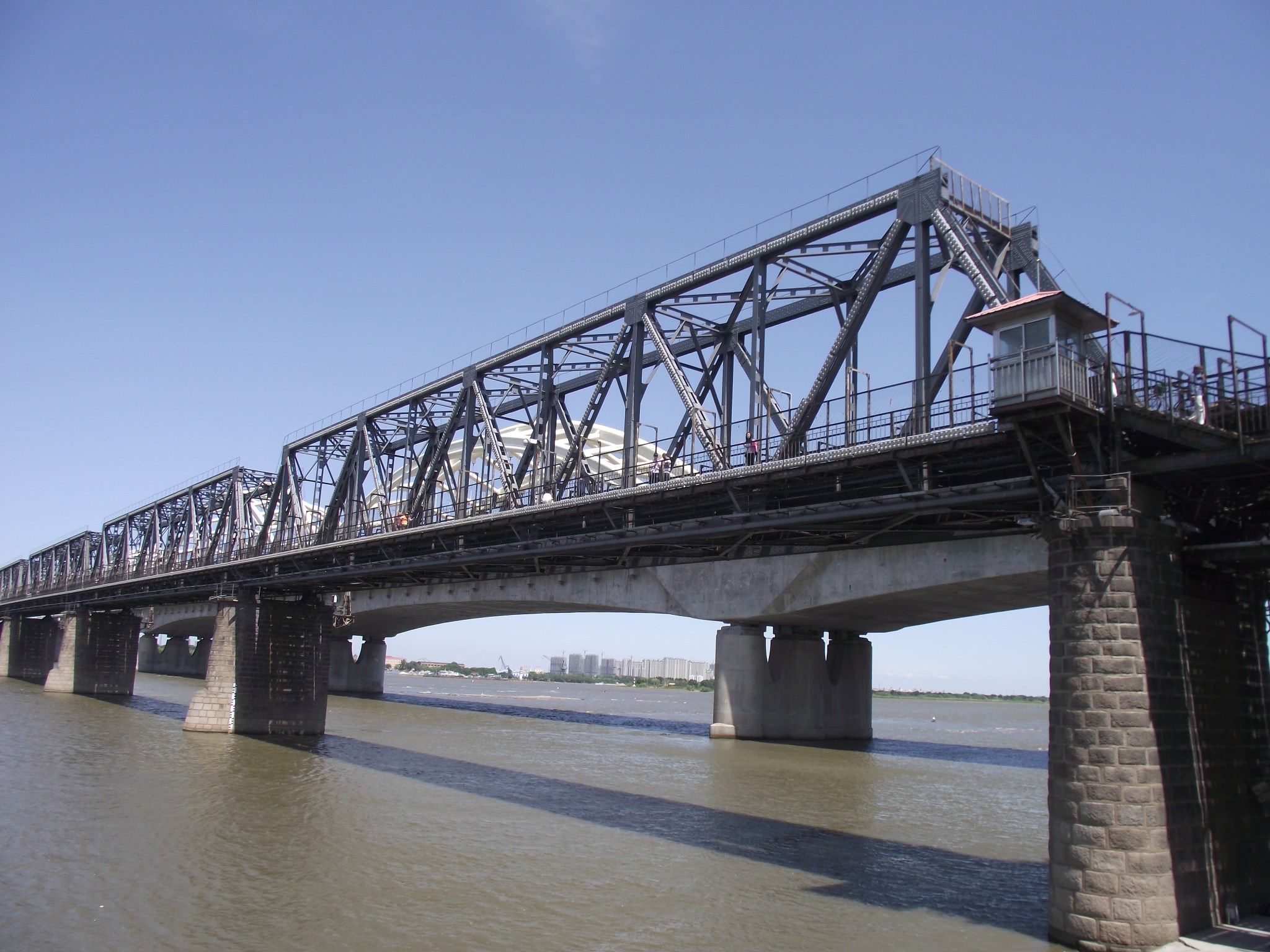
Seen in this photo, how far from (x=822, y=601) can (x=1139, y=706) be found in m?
31.4

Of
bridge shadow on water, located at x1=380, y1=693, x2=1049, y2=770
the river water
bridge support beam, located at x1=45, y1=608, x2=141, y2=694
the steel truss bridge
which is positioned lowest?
bridge shadow on water, located at x1=380, y1=693, x2=1049, y2=770

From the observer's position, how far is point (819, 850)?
2462 centimetres

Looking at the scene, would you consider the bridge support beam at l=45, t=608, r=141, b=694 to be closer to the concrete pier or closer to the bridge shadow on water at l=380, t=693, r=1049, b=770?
the bridge shadow on water at l=380, t=693, r=1049, b=770

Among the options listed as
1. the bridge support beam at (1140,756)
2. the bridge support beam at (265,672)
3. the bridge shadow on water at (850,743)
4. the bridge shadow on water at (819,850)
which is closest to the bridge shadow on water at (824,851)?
the bridge shadow on water at (819,850)

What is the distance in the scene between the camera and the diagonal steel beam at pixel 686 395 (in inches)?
1064

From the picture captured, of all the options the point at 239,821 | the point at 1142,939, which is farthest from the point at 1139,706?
the point at 239,821

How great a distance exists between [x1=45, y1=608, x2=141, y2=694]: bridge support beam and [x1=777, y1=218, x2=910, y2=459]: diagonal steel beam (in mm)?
79526

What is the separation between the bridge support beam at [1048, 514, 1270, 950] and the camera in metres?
15.8

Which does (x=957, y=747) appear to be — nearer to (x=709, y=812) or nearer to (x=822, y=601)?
(x=822, y=601)

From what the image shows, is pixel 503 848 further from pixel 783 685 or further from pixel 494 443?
pixel 783 685

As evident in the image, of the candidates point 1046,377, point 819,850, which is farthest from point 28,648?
point 1046,377

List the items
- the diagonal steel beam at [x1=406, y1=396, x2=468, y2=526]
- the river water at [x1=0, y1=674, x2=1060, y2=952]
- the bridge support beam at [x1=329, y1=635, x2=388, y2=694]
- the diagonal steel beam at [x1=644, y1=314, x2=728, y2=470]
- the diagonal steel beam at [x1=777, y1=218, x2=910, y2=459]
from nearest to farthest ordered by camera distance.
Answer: the river water at [x1=0, y1=674, x2=1060, y2=952], the diagonal steel beam at [x1=777, y1=218, x2=910, y2=459], the diagonal steel beam at [x1=644, y1=314, x2=728, y2=470], the diagonal steel beam at [x1=406, y1=396, x2=468, y2=526], the bridge support beam at [x1=329, y1=635, x2=388, y2=694]

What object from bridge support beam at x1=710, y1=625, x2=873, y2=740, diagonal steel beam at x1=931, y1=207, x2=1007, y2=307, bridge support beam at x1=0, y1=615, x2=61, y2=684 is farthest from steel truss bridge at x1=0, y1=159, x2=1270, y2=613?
bridge support beam at x1=0, y1=615, x2=61, y2=684

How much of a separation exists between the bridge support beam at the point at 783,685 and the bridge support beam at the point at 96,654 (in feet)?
191
